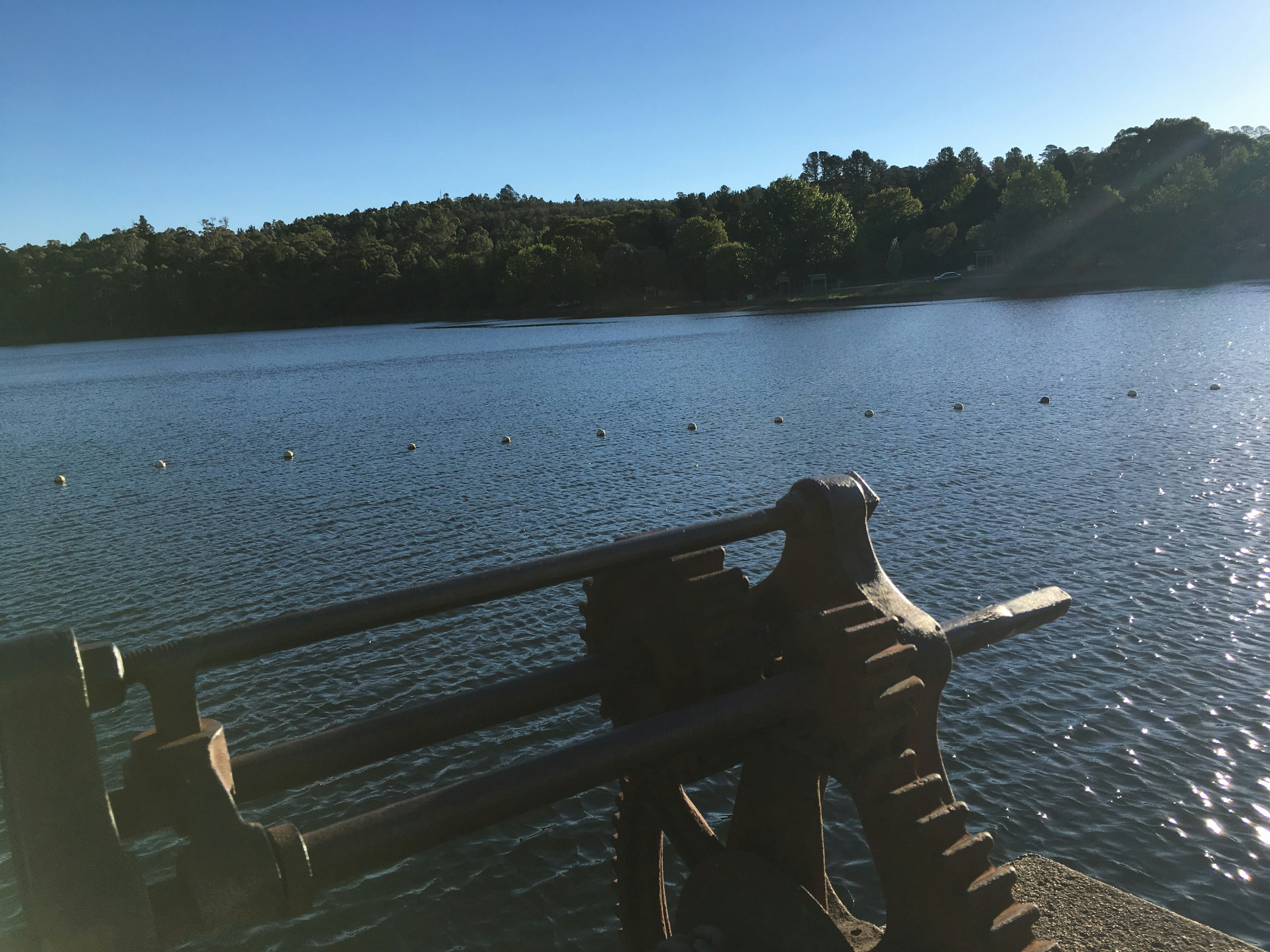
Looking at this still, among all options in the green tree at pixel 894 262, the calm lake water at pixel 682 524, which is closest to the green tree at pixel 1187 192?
the green tree at pixel 894 262

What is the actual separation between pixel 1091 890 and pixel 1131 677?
5756mm

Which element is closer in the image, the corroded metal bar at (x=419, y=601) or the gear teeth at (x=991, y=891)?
the corroded metal bar at (x=419, y=601)

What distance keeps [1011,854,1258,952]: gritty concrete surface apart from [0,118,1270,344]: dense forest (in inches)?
3945

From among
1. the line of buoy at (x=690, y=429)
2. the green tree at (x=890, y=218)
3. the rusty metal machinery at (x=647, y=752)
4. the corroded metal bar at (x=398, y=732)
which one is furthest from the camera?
the green tree at (x=890, y=218)

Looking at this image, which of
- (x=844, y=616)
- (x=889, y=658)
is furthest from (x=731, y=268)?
(x=889, y=658)

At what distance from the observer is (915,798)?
3182mm

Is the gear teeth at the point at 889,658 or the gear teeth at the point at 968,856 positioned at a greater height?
the gear teeth at the point at 889,658

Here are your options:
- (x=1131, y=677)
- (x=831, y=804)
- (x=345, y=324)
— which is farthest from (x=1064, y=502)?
(x=345, y=324)

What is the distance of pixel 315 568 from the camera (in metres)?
16.7

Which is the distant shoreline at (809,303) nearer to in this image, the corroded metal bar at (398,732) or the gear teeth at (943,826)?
the gear teeth at (943,826)

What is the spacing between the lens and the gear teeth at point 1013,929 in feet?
10.3

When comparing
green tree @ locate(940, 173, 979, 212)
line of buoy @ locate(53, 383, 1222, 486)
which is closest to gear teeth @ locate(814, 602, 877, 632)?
line of buoy @ locate(53, 383, 1222, 486)

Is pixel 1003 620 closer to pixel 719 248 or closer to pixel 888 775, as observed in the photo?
pixel 888 775

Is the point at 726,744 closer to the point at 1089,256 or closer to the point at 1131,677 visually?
the point at 1131,677
